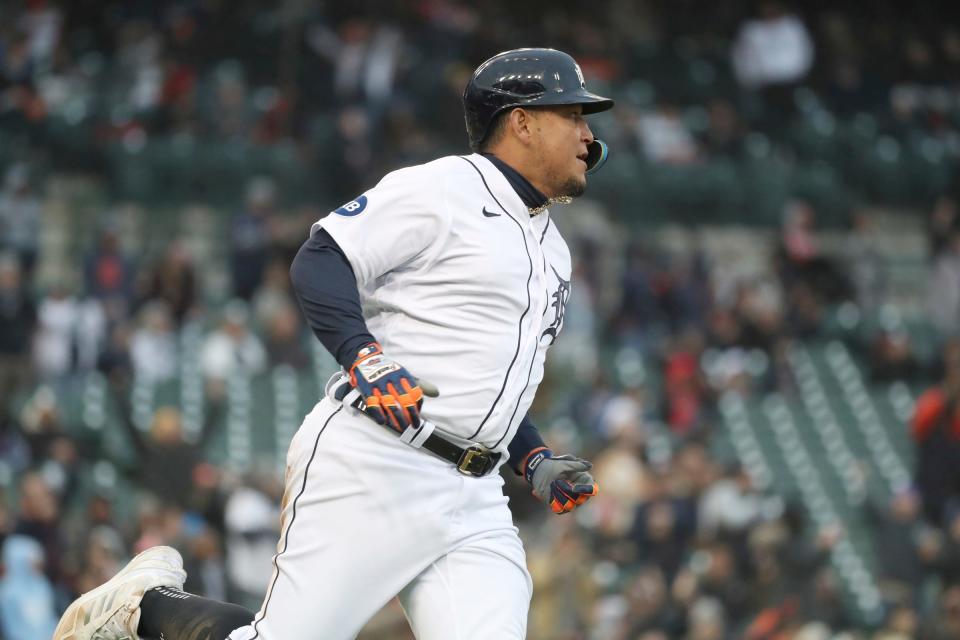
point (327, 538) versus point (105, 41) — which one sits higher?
point (105, 41)

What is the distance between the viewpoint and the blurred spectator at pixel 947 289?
51.2 ft

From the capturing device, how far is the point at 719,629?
10.2 meters

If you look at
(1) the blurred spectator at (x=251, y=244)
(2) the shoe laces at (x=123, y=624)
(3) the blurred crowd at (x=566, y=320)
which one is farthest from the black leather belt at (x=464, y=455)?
(1) the blurred spectator at (x=251, y=244)

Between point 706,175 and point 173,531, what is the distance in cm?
803

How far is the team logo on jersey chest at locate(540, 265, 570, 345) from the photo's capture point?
4.26m

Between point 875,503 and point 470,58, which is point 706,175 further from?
point 875,503

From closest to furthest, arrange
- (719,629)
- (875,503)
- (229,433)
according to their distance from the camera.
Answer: (719,629)
(229,433)
(875,503)

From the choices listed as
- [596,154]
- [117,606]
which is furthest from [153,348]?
[596,154]

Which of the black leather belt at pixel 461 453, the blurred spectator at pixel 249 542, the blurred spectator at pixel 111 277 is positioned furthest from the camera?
the blurred spectator at pixel 111 277

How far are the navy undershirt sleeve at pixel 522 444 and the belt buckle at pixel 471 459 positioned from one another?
373 millimetres

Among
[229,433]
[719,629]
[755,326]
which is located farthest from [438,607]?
[755,326]

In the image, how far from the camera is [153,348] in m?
12.6

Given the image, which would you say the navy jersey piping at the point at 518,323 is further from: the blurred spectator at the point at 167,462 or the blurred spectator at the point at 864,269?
the blurred spectator at the point at 864,269

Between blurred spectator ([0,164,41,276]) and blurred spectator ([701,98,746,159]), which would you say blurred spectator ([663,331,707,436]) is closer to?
blurred spectator ([701,98,746,159])
